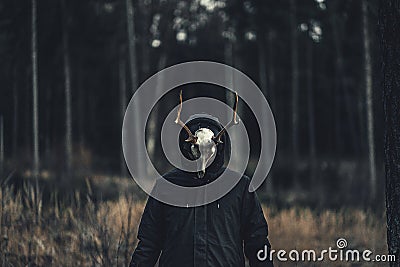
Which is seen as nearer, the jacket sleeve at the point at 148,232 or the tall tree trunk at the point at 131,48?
the jacket sleeve at the point at 148,232

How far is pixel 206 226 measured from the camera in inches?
180

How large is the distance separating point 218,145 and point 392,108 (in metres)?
1.56

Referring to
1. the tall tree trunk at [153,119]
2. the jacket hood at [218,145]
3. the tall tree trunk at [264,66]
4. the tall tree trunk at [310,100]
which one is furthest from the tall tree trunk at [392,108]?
the tall tree trunk at [153,119]

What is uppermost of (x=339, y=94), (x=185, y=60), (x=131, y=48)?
(x=185, y=60)

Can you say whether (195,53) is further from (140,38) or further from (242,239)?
(242,239)

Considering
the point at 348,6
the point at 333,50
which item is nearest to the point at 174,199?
the point at 348,6

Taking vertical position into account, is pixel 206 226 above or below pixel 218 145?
below

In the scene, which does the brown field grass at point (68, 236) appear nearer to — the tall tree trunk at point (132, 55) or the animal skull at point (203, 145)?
the animal skull at point (203, 145)

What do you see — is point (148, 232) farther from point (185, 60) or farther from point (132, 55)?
point (185, 60)

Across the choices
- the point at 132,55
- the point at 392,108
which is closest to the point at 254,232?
the point at 392,108

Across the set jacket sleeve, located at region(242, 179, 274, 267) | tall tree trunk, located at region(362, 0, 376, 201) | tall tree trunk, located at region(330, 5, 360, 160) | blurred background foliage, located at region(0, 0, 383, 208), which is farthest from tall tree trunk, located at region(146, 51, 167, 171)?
jacket sleeve, located at region(242, 179, 274, 267)

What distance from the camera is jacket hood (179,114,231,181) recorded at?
456 centimetres

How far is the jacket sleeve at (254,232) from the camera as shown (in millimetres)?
4578

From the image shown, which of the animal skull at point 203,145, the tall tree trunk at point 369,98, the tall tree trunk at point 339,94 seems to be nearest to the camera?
the animal skull at point 203,145
